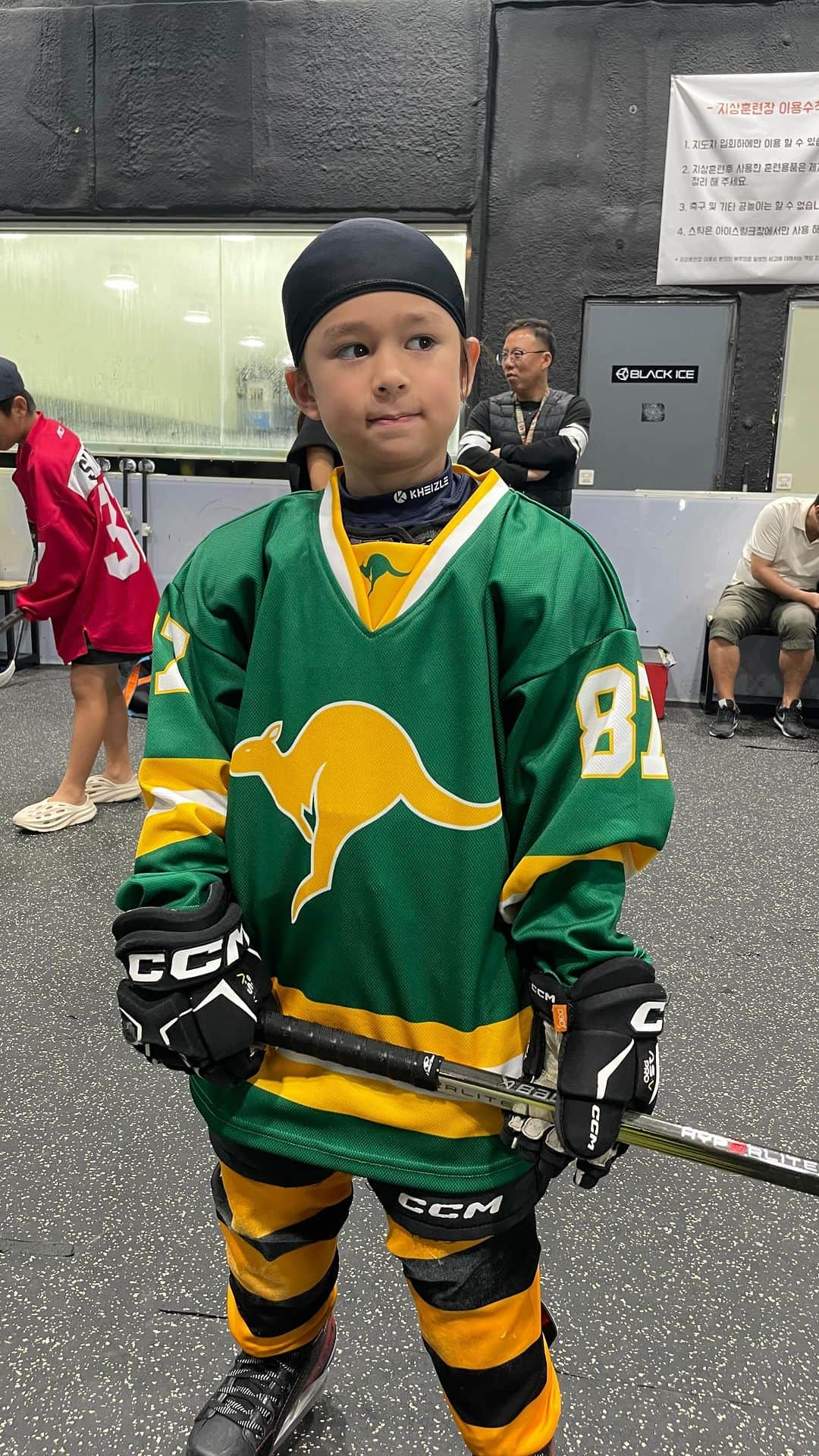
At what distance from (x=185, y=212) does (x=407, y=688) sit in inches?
181

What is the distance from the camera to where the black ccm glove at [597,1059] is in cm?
66

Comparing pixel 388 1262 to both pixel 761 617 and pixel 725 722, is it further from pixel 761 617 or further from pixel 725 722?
pixel 761 617

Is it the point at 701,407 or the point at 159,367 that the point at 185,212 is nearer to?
the point at 159,367

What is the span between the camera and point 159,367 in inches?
179

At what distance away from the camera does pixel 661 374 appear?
4.43 m

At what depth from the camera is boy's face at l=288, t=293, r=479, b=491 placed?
70cm

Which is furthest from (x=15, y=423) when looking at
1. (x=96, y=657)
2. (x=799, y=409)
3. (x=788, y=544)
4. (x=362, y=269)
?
(x=799, y=409)

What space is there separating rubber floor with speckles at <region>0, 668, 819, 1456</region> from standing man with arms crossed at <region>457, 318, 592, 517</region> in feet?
6.55

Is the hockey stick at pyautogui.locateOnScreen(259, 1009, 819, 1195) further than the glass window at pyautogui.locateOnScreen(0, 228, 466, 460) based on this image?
No

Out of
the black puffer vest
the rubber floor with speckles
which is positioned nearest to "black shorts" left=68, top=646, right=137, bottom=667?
the rubber floor with speckles

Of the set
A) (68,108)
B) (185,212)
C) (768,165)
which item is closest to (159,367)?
(185,212)

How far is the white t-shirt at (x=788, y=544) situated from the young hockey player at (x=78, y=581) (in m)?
2.59

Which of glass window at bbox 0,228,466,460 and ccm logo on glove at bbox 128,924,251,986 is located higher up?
glass window at bbox 0,228,466,460

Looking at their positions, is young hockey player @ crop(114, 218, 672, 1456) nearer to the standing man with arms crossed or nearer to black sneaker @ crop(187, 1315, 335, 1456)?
black sneaker @ crop(187, 1315, 335, 1456)
